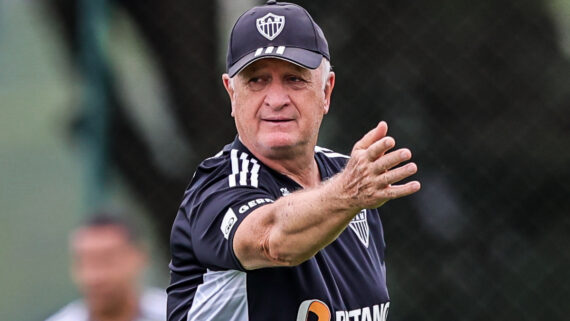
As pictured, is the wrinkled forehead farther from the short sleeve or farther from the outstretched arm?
the outstretched arm

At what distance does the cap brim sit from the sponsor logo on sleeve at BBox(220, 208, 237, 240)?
0.52m

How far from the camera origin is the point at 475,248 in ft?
15.9

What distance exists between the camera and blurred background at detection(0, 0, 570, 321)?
16.0ft

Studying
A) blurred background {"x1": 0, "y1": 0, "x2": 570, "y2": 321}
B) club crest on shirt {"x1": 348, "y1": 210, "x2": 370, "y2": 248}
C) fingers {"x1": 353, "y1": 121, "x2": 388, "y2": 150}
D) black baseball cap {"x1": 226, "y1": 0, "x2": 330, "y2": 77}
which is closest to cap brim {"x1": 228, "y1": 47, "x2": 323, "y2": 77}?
black baseball cap {"x1": 226, "y1": 0, "x2": 330, "y2": 77}

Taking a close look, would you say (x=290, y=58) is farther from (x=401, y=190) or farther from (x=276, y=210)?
(x=401, y=190)

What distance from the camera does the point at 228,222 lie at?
2.64 metres

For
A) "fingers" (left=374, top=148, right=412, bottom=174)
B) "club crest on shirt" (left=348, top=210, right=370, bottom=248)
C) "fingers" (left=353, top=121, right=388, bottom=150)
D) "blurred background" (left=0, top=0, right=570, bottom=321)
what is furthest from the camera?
"blurred background" (left=0, top=0, right=570, bottom=321)

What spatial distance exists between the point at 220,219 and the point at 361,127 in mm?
2299

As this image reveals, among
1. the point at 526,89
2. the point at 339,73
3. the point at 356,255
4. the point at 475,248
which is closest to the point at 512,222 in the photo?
Answer: the point at 475,248

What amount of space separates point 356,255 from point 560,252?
1.96 m

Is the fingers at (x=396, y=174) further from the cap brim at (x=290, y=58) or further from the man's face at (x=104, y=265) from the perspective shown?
the man's face at (x=104, y=265)

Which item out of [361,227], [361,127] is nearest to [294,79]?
[361,227]

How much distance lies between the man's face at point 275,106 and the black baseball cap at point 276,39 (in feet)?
0.12

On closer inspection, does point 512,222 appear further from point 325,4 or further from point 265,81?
point 265,81
